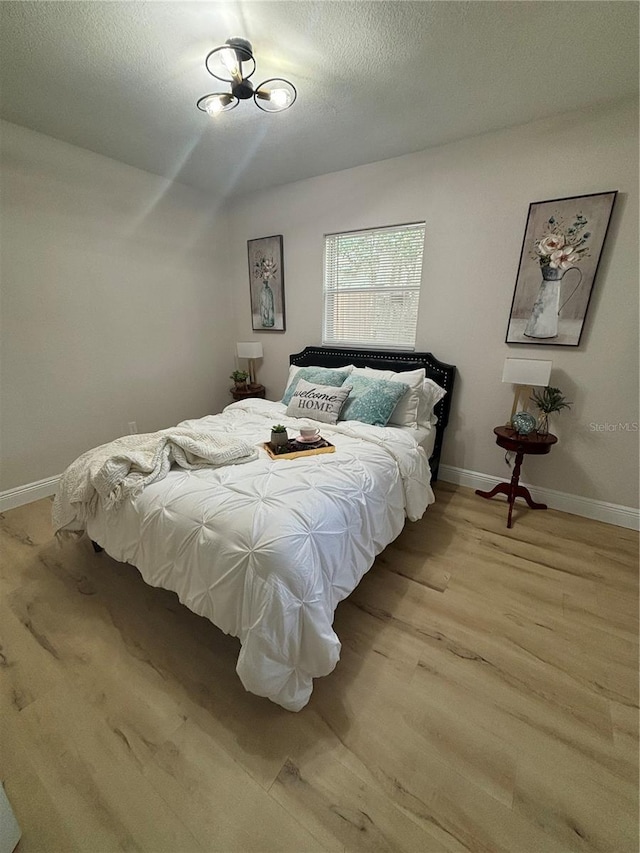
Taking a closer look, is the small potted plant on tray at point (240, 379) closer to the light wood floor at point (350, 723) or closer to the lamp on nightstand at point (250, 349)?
the lamp on nightstand at point (250, 349)

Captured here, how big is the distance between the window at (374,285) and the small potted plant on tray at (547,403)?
104 centimetres

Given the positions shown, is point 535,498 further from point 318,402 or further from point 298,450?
point 298,450

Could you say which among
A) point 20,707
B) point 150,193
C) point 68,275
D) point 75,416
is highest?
point 150,193

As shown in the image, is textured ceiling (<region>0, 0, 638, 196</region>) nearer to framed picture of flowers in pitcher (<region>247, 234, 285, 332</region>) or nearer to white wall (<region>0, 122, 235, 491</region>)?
white wall (<region>0, 122, 235, 491</region>)

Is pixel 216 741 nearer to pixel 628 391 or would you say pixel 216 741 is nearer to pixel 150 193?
pixel 628 391

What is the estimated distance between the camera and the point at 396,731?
1132 millimetres

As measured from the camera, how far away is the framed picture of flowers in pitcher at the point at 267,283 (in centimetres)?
330

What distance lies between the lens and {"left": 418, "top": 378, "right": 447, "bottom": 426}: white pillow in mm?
2416

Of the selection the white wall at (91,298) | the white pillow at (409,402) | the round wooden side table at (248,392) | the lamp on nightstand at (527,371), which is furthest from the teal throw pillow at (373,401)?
the white wall at (91,298)

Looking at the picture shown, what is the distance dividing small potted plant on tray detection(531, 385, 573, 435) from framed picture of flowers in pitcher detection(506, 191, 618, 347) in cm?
34

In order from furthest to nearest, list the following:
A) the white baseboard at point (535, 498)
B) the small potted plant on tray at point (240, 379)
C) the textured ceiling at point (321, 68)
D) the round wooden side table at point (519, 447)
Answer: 1. the small potted plant on tray at point (240, 379)
2. the white baseboard at point (535, 498)
3. the round wooden side table at point (519, 447)
4. the textured ceiling at point (321, 68)

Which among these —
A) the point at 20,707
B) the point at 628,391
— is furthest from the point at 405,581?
the point at 628,391

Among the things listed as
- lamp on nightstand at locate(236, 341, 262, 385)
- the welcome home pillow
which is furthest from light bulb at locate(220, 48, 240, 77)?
lamp on nightstand at locate(236, 341, 262, 385)

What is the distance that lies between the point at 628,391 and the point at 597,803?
2.11m
